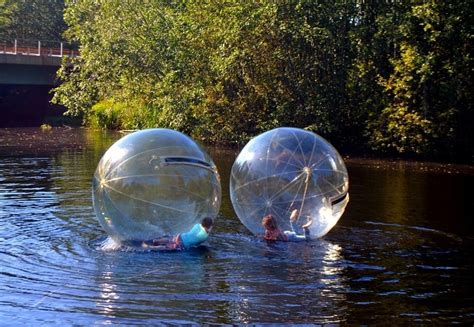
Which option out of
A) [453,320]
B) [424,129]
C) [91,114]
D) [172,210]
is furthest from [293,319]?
[91,114]

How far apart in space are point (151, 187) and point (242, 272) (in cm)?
175

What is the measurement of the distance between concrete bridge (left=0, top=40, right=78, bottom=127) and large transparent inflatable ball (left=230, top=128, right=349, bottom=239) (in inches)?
1458

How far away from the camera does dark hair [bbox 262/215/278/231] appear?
12477mm

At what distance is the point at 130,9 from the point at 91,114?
15.1 metres

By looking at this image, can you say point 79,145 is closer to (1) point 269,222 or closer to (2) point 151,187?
(1) point 269,222

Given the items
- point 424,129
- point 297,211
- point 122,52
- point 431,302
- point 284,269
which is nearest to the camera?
point 431,302

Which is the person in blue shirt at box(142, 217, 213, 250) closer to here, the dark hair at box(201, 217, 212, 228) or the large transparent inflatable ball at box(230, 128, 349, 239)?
the dark hair at box(201, 217, 212, 228)

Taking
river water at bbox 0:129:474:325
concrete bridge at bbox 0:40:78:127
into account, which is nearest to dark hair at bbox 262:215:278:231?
river water at bbox 0:129:474:325

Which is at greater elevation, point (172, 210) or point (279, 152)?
point (279, 152)

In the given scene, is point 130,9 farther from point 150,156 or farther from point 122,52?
point 150,156

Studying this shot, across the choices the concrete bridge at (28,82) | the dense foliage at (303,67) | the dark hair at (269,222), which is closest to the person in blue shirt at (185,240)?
the dark hair at (269,222)

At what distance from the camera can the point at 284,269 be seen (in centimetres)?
1103

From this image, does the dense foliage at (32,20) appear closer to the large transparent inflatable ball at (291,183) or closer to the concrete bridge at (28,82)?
the concrete bridge at (28,82)

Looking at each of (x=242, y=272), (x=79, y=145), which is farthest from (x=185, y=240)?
(x=79, y=145)
